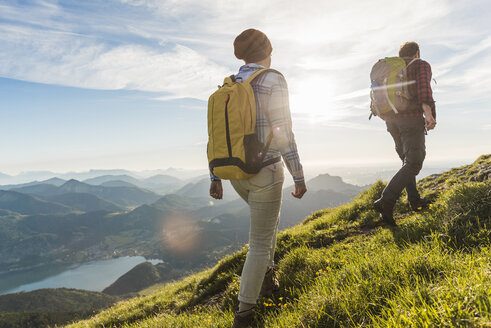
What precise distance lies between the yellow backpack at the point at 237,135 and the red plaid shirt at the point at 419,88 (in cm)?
318

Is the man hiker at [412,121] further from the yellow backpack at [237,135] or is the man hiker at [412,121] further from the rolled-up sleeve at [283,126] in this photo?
the yellow backpack at [237,135]

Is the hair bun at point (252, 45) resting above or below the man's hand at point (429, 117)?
above

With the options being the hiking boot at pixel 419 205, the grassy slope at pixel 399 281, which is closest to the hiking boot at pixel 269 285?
the grassy slope at pixel 399 281

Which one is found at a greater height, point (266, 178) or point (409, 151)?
point (409, 151)

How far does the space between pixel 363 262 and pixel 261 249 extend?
49.1 inches

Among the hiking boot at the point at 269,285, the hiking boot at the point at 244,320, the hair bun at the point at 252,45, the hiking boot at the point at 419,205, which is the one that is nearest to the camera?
the hiking boot at the point at 244,320

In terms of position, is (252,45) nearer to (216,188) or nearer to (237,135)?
(237,135)

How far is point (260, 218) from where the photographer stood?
2.87 meters

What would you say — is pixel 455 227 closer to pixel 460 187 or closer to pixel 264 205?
pixel 460 187

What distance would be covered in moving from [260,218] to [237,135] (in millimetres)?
969

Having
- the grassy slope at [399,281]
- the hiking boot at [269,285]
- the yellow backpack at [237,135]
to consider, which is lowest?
the hiking boot at [269,285]

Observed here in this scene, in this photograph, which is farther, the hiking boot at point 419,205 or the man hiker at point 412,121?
the hiking boot at point 419,205

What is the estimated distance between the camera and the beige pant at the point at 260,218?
2797 mm

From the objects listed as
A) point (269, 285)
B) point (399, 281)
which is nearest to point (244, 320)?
point (269, 285)
